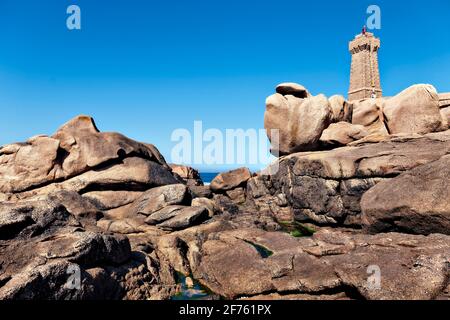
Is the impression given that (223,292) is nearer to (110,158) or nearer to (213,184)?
(110,158)

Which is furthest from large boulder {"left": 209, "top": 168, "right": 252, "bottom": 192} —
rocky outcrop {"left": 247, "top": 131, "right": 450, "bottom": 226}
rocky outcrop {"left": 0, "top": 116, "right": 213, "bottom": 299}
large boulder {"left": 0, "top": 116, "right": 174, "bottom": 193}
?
large boulder {"left": 0, "top": 116, "right": 174, "bottom": 193}

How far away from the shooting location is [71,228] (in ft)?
41.7

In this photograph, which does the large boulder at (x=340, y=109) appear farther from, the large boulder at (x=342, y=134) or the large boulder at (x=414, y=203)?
the large boulder at (x=414, y=203)

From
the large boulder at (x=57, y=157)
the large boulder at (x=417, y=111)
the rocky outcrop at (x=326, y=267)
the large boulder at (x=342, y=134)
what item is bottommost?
the rocky outcrop at (x=326, y=267)

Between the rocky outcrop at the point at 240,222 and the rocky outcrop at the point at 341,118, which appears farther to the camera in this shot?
the rocky outcrop at the point at 341,118

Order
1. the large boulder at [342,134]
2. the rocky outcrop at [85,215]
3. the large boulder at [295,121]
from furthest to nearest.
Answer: the large boulder at [295,121]
the large boulder at [342,134]
the rocky outcrop at [85,215]

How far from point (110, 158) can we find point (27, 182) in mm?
5694

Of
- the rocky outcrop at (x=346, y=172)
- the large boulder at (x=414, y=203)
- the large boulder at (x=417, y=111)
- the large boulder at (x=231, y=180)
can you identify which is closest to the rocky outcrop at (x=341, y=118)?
the large boulder at (x=417, y=111)

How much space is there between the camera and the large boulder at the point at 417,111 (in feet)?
69.8

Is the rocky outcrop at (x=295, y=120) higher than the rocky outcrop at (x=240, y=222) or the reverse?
higher

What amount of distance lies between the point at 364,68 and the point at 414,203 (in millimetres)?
76997

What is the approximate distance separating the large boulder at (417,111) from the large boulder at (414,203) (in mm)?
7447

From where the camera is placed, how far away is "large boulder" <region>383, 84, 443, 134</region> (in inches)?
838
